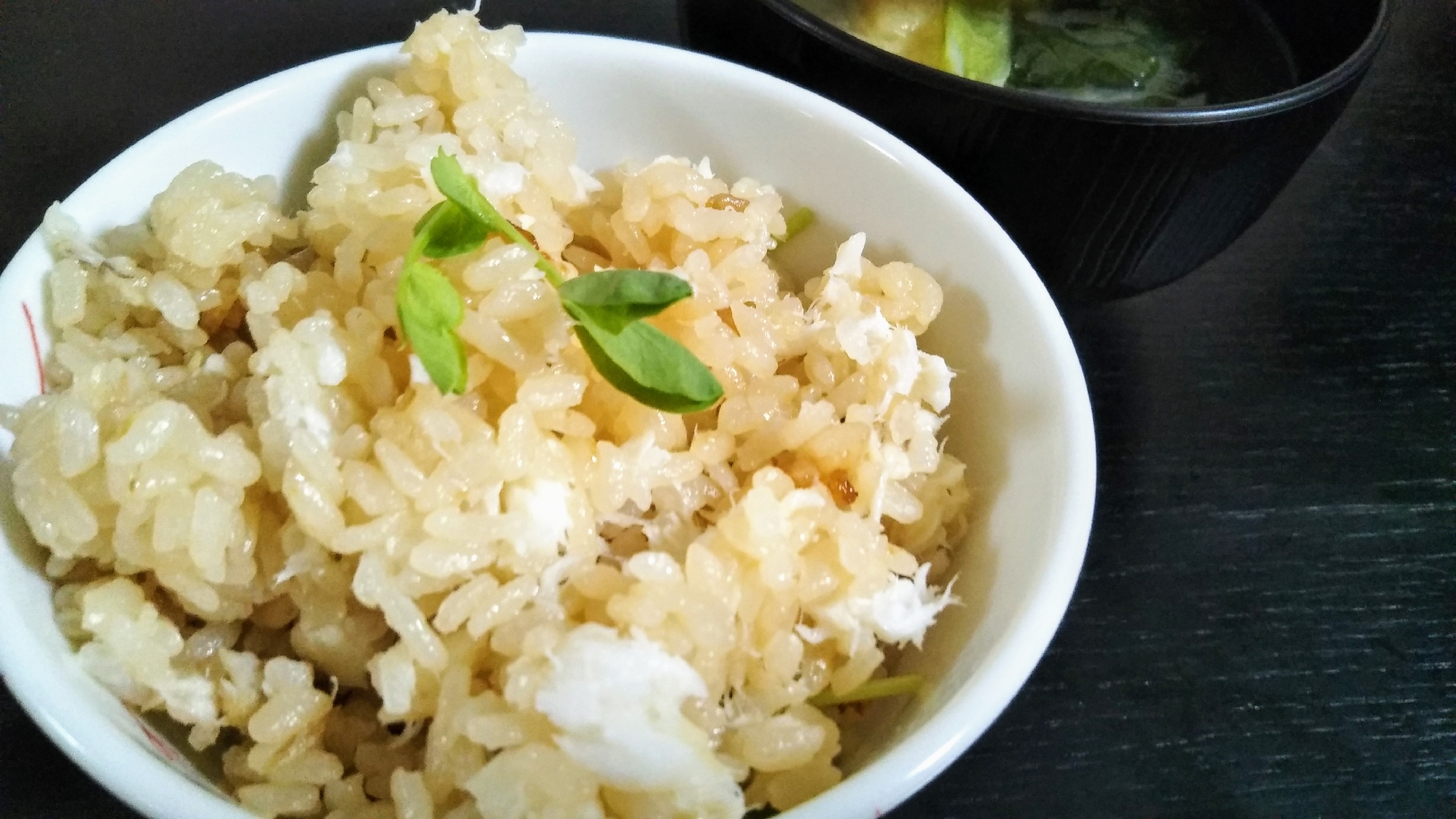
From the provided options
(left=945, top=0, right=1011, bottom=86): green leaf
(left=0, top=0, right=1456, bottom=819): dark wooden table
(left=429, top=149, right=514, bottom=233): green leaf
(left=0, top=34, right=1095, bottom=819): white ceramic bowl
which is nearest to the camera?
(left=0, top=34, right=1095, bottom=819): white ceramic bowl

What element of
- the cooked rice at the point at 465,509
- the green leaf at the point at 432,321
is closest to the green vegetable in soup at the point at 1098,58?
the cooked rice at the point at 465,509

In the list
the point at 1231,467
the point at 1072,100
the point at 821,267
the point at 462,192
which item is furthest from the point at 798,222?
the point at 1231,467

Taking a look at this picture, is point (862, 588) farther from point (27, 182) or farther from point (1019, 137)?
point (27, 182)

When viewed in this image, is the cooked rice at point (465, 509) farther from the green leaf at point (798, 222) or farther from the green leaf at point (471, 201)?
the green leaf at point (798, 222)

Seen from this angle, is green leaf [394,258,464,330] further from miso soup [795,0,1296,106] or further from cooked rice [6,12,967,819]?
miso soup [795,0,1296,106]

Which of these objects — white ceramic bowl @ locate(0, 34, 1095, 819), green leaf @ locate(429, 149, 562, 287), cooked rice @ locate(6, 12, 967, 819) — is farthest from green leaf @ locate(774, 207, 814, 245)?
green leaf @ locate(429, 149, 562, 287)

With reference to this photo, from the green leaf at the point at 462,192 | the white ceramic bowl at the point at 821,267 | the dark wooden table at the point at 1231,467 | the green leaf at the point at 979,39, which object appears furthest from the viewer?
the green leaf at the point at 979,39
